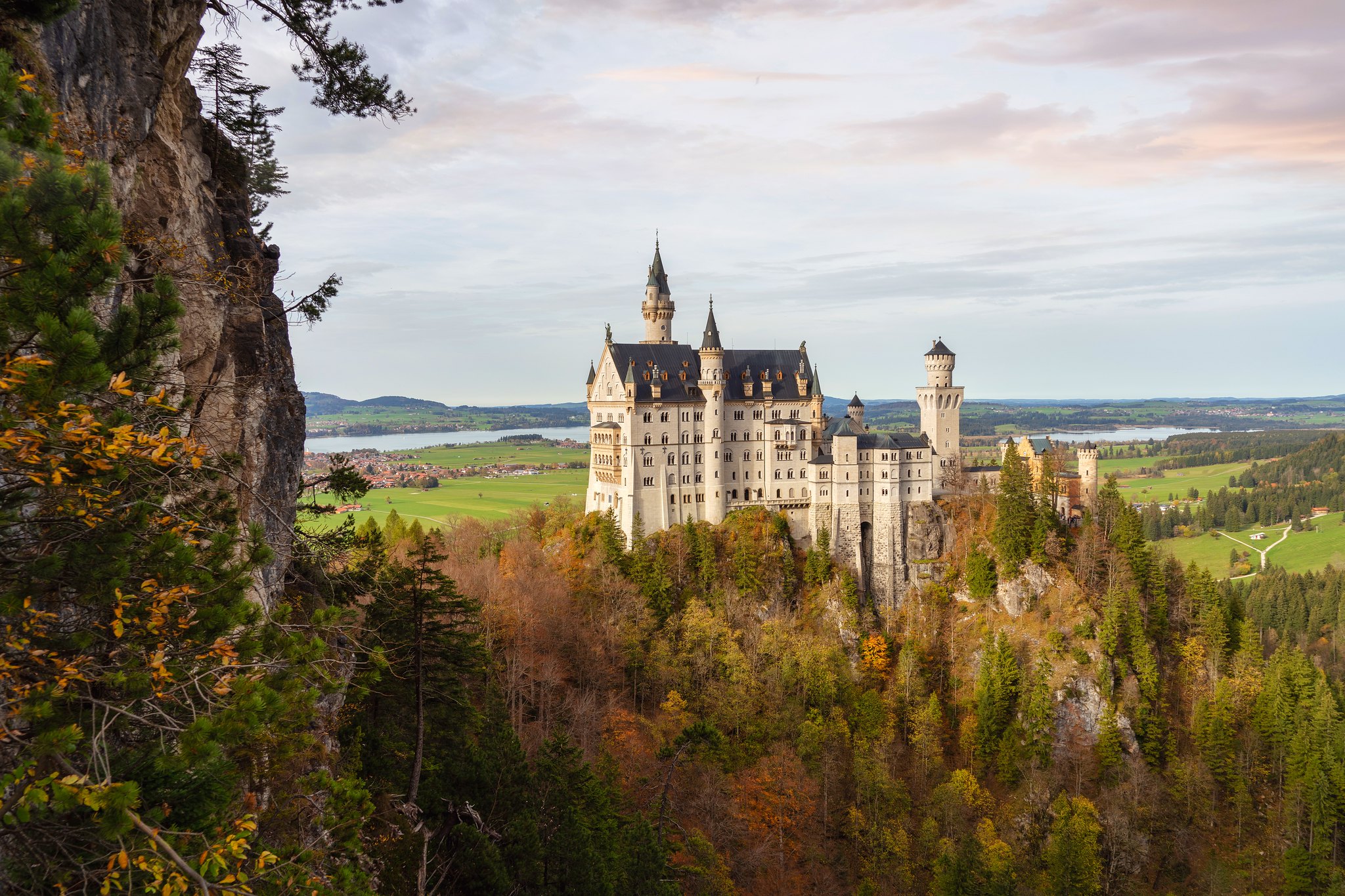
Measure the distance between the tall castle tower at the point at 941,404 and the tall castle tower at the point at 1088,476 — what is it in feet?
37.1

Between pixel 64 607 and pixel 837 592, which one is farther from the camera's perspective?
pixel 837 592

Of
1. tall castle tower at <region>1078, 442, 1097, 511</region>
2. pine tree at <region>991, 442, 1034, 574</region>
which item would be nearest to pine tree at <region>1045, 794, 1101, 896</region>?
pine tree at <region>991, 442, 1034, 574</region>

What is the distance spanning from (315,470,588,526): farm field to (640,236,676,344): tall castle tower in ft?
91.8

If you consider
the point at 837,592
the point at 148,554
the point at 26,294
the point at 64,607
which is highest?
the point at 26,294

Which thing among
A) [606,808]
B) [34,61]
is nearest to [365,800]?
[34,61]

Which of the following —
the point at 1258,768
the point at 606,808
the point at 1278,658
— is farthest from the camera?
the point at 1278,658

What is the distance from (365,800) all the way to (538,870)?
12.8m

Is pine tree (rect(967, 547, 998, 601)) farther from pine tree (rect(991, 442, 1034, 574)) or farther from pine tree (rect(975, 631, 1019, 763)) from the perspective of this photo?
pine tree (rect(975, 631, 1019, 763))

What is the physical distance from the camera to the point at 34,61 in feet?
41.6

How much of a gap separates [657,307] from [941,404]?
2944 centimetres

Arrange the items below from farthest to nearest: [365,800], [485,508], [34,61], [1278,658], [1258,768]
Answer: [485,508] < [1278,658] < [1258,768] < [365,800] < [34,61]

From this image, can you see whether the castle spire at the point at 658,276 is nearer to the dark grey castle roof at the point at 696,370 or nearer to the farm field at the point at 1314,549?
the dark grey castle roof at the point at 696,370

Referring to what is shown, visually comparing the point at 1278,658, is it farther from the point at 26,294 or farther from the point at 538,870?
the point at 26,294

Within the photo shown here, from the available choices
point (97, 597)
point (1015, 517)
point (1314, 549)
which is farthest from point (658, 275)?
point (1314, 549)
